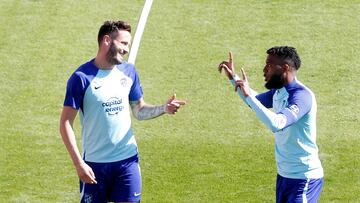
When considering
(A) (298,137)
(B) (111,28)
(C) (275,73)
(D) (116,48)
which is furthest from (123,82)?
(A) (298,137)

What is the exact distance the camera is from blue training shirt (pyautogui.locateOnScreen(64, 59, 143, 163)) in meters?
9.73

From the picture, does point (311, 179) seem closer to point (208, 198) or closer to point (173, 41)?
point (208, 198)

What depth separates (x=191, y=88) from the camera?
16.0 meters

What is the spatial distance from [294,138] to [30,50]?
812 cm

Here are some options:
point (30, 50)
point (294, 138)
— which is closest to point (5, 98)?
point (30, 50)

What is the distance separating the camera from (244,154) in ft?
45.8

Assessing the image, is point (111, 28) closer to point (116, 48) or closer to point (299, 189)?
point (116, 48)

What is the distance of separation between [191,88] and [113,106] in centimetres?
622

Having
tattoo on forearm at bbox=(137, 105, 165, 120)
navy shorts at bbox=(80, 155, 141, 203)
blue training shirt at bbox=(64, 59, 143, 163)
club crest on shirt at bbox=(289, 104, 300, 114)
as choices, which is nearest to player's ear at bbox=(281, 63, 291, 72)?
club crest on shirt at bbox=(289, 104, 300, 114)

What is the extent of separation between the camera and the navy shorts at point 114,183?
994 cm

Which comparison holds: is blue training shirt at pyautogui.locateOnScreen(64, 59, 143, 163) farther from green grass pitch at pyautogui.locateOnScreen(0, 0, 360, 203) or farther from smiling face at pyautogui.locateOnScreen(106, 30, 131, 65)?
green grass pitch at pyautogui.locateOnScreen(0, 0, 360, 203)

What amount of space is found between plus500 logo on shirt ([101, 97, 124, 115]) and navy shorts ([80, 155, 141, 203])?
0.53m

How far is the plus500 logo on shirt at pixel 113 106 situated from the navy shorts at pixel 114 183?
20.8 inches

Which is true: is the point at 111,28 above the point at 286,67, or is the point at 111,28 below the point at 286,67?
above
